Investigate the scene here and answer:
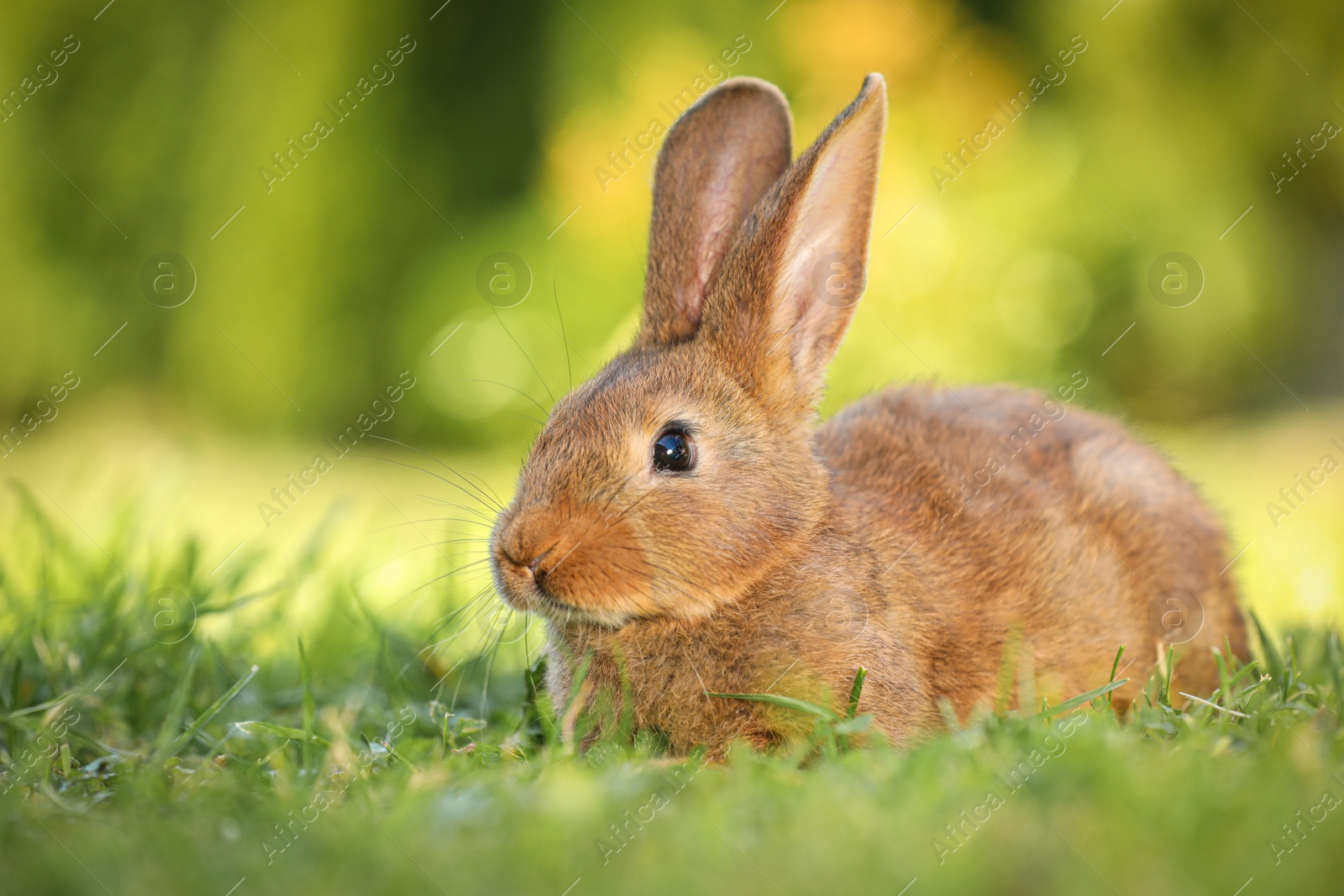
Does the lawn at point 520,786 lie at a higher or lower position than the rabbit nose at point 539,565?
lower

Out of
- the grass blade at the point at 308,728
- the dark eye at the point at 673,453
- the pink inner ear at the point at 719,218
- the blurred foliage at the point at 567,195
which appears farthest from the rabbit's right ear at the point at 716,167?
the blurred foliage at the point at 567,195

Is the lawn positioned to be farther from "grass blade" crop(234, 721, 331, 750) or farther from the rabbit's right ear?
the rabbit's right ear

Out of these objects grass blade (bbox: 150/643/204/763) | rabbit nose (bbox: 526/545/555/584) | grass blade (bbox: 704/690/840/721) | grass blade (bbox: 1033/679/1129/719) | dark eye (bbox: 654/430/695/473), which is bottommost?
grass blade (bbox: 1033/679/1129/719)

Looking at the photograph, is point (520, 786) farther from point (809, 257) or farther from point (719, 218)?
point (719, 218)

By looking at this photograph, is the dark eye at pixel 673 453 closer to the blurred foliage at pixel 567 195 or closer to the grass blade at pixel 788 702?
the grass blade at pixel 788 702

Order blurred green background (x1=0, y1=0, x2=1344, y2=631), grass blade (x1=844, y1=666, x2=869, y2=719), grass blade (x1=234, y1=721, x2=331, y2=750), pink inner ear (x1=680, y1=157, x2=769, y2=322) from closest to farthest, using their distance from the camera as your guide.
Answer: grass blade (x1=234, y1=721, x2=331, y2=750) → grass blade (x1=844, y1=666, x2=869, y2=719) → pink inner ear (x1=680, y1=157, x2=769, y2=322) → blurred green background (x1=0, y1=0, x2=1344, y2=631)

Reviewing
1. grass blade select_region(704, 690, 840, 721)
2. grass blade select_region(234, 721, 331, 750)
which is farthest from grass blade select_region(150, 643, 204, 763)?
grass blade select_region(704, 690, 840, 721)
